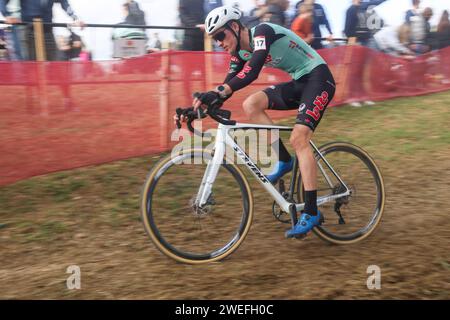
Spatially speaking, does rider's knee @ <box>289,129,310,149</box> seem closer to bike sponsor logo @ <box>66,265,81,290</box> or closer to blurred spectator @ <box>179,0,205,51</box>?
bike sponsor logo @ <box>66,265,81,290</box>

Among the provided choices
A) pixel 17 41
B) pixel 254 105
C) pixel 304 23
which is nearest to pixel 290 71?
pixel 254 105

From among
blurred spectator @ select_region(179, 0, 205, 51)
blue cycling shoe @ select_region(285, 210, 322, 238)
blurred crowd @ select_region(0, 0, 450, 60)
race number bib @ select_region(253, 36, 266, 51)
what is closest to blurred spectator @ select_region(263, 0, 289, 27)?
blurred crowd @ select_region(0, 0, 450, 60)

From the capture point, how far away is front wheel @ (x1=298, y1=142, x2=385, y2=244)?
4.49 m

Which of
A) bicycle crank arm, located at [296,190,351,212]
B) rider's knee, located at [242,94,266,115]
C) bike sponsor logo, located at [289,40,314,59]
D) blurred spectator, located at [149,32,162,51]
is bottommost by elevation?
bicycle crank arm, located at [296,190,351,212]

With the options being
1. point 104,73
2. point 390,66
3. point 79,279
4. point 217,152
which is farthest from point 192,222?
point 390,66

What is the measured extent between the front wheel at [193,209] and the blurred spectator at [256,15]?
18.8 feet

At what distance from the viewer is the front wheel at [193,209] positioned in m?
3.80

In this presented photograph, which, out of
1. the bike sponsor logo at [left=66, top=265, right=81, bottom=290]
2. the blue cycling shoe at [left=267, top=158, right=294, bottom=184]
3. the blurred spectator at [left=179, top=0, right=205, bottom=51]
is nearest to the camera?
the bike sponsor logo at [left=66, top=265, right=81, bottom=290]

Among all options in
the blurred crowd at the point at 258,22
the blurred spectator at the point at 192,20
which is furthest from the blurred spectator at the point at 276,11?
the blurred spectator at the point at 192,20

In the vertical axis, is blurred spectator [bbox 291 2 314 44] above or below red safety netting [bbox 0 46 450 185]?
above

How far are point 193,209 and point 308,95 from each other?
50.5 inches

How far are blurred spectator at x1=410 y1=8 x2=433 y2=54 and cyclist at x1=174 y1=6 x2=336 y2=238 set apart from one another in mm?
8264

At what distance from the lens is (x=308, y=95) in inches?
163

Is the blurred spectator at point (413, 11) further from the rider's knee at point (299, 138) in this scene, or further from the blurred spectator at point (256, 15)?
the rider's knee at point (299, 138)
